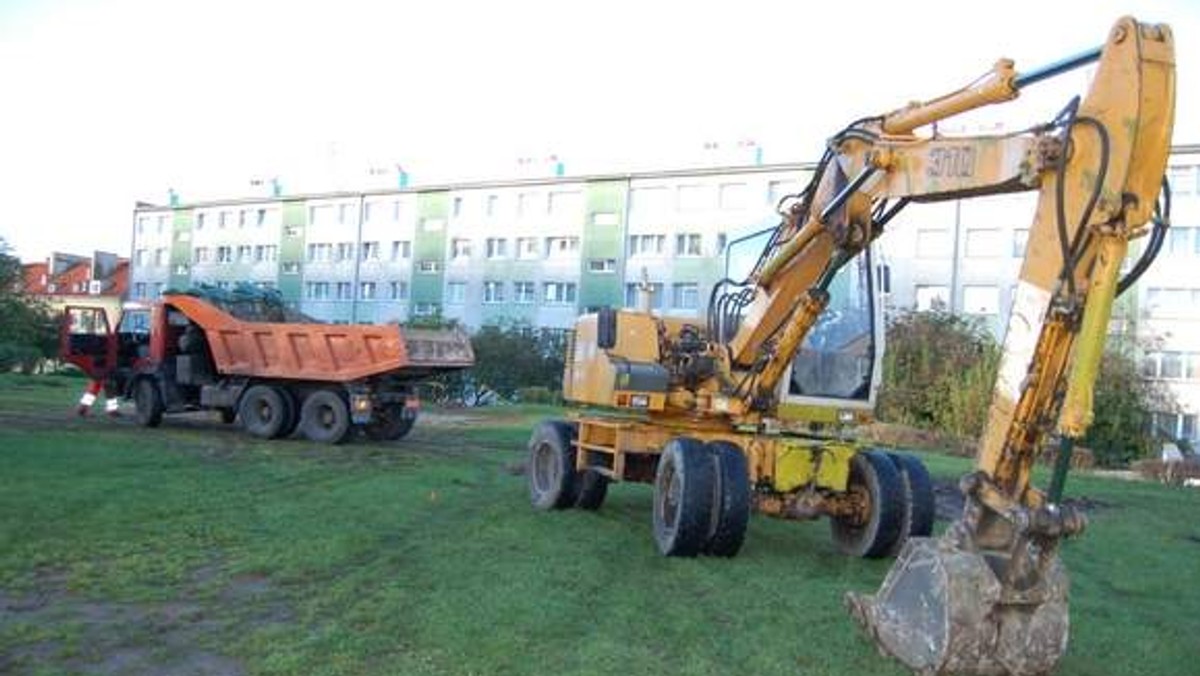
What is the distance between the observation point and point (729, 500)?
9820 mm

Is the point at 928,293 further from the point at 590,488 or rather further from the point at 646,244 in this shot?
the point at 590,488

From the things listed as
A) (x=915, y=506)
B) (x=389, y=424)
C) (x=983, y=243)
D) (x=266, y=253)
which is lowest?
(x=389, y=424)

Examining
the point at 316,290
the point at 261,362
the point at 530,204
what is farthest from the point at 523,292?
the point at 261,362

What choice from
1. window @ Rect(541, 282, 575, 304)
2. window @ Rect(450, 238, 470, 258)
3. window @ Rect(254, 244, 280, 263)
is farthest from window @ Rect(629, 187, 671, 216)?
window @ Rect(254, 244, 280, 263)

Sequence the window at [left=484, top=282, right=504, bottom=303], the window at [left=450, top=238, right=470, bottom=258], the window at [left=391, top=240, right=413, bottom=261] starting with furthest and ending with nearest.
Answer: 1. the window at [left=391, top=240, right=413, bottom=261]
2. the window at [left=450, top=238, right=470, bottom=258]
3. the window at [left=484, top=282, right=504, bottom=303]

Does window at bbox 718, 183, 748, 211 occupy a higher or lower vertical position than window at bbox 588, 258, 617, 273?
higher

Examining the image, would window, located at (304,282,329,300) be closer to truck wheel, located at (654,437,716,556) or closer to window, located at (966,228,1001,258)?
window, located at (966,228,1001,258)

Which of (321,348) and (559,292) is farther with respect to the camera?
(559,292)

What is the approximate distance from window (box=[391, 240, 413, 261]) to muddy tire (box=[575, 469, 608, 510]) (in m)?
56.7

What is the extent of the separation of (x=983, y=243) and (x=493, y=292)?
26413 millimetres

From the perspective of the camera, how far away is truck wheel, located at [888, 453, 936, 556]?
33.7ft

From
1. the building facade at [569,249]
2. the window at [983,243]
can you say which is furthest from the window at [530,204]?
the window at [983,243]

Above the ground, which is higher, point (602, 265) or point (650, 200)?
point (650, 200)

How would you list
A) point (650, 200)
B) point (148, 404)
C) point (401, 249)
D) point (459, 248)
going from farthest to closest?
point (401, 249), point (459, 248), point (650, 200), point (148, 404)
